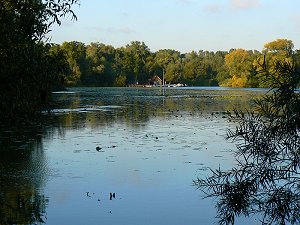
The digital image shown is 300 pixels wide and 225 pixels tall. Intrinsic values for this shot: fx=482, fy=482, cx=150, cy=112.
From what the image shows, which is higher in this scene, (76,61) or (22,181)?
(76,61)

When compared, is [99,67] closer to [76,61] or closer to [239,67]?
[76,61]

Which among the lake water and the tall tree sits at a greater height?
the tall tree

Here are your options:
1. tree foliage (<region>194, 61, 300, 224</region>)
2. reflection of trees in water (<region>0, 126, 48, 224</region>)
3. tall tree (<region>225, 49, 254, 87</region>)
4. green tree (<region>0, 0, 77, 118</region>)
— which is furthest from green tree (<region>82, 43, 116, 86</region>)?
tree foliage (<region>194, 61, 300, 224</region>)

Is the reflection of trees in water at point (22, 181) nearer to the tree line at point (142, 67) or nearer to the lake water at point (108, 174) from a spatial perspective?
the lake water at point (108, 174)

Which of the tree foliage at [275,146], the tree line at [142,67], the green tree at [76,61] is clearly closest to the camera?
the tree foliage at [275,146]

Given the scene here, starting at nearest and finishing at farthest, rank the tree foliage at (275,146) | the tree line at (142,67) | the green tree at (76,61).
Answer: the tree foliage at (275,146)
the green tree at (76,61)
the tree line at (142,67)

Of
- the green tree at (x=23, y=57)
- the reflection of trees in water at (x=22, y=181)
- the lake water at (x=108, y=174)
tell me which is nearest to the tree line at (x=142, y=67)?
the lake water at (x=108, y=174)

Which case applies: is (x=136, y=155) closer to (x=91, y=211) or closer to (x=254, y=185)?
(x=91, y=211)

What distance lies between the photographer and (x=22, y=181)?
1178 cm

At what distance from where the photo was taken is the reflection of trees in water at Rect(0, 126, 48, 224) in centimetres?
924

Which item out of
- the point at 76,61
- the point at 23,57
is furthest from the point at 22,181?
the point at 76,61

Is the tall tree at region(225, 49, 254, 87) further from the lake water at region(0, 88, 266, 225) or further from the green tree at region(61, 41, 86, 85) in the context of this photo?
the lake water at region(0, 88, 266, 225)

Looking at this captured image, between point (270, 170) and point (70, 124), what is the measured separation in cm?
1997

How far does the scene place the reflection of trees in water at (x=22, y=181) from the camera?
9242 millimetres
